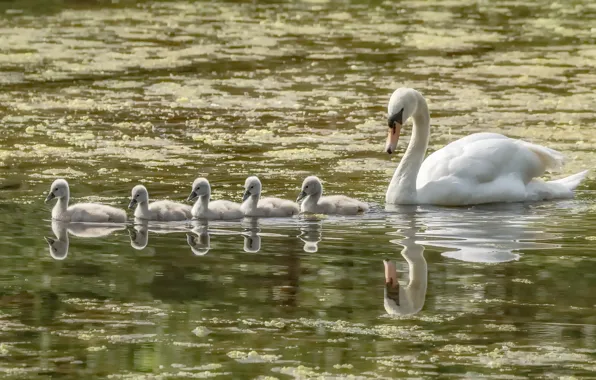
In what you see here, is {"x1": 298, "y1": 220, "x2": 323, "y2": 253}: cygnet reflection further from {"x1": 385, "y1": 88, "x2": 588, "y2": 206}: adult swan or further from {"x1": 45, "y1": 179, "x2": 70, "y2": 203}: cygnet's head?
{"x1": 45, "y1": 179, "x2": 70, "y2": 203}: cygnet's head

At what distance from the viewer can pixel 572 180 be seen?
12.1 metres

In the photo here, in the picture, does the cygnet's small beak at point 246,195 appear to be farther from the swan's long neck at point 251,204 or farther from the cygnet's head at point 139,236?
the cygnet's head at point 139,236

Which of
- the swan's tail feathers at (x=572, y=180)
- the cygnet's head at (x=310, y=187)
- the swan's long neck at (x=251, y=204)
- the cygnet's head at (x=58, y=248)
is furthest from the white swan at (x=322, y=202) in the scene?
the swan's tail feathers at (x=572, y=180)

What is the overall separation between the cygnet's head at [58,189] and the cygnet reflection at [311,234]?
1728 millimetres

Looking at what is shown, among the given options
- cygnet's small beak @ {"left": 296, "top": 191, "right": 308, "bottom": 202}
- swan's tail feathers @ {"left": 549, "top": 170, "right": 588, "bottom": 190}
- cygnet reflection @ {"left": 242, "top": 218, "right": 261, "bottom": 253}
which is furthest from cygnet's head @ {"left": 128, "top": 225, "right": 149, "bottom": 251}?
swan's tail feathers @ {"left": 549, "top": 170, "right": 588, "bottom": 190}

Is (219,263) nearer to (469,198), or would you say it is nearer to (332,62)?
(469,198)

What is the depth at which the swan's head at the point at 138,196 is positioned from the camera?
34.1ft

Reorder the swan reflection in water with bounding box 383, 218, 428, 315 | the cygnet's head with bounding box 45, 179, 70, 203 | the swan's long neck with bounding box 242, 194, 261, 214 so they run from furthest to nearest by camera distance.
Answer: the swan's long neck with bounding box 242, 194, 261, 214
the cygnet's head with bounding box 45, 179, 70, 203
the swan reflection in water with bounding box 383, 218, 428, 315

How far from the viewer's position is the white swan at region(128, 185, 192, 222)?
34.4ft

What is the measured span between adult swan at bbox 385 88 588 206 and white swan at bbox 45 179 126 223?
2.25m

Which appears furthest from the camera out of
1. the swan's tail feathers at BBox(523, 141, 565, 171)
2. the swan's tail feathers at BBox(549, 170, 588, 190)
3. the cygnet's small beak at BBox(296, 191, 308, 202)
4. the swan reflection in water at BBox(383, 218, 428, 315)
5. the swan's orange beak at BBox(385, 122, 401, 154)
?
the swan's tail feathers at BBox(549, 170, 588, 190)

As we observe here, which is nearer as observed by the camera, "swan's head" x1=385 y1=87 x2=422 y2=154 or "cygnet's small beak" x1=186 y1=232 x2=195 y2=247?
"cygnet's small beak" x1=186 y1=232 x2=195 y2=247

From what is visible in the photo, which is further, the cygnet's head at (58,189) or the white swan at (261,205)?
the white swan at (261,205)

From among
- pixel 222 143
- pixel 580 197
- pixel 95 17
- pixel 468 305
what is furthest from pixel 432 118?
pixel 95 17
